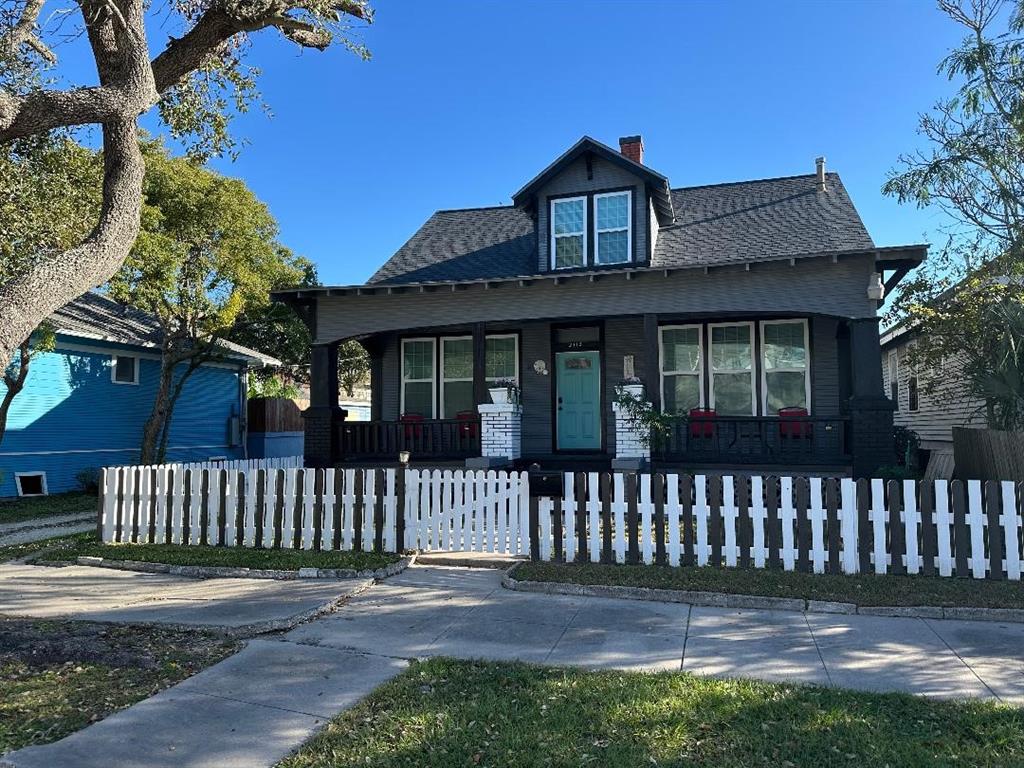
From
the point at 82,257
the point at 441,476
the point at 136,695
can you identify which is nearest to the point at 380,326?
the point at 441,476

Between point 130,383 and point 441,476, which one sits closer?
point 441,476

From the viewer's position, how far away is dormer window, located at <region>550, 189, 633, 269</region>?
13797 mm

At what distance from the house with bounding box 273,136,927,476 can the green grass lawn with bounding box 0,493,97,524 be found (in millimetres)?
4488

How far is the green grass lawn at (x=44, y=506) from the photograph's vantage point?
12.4 metres

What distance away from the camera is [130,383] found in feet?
57.2

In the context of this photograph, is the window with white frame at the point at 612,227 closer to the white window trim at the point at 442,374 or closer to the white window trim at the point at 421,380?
the white window trim at the point at 442,374

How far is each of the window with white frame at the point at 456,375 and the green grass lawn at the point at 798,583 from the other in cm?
805

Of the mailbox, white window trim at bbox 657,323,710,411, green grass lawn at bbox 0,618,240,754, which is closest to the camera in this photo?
green grass lawn at bbox 0,618,240,754

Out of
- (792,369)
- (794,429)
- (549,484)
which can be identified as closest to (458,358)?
(549,484)

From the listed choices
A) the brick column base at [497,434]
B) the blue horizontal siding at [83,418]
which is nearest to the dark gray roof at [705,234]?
the brick column base at [497,434]

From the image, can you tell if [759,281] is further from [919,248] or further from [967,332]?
[967,332]

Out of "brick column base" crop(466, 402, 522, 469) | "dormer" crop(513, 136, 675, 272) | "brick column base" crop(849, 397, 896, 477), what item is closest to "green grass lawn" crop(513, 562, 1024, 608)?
"brick column base" crop(849, 397, 896, 477)

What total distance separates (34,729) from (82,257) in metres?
3.84

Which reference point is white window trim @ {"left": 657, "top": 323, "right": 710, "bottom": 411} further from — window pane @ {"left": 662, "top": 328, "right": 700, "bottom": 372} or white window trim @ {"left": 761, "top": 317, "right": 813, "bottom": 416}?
white window trim @ {"left": 761, "top": 317, "right": 813, "bottom": 416}
